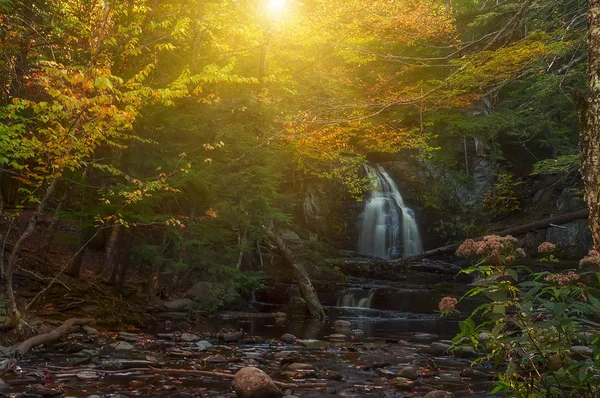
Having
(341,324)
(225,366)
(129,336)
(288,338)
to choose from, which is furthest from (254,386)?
(341,324)

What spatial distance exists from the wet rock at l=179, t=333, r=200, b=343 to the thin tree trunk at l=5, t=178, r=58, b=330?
3153 mm

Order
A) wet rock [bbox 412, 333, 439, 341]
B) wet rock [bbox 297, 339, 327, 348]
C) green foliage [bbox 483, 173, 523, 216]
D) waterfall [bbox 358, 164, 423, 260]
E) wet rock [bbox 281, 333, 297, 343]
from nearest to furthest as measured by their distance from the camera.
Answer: wet rock [bbox 297, 339, 327, 348] < wet rock [bbox 281, 333, 297, 343] < wet rock [bbox 412, 333, 439, 341] < waterfall [bbox 358, 164, 423, 260] < green foliage [bbox 483, 173, 523, 216]

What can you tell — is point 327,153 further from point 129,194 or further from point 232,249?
point 129,194

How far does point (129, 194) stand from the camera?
885 centimetres

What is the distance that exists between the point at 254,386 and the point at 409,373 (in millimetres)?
2887

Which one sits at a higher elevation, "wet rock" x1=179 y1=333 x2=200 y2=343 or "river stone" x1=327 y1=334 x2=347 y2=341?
"river stone" x1=327 y1=334 x2=347 y2=341

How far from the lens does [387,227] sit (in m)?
27.4

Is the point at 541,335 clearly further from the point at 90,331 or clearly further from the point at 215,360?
the point at 90,331

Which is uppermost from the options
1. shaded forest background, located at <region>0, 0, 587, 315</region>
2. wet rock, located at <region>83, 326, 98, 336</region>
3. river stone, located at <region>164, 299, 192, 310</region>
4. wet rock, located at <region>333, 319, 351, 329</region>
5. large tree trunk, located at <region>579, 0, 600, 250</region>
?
shaded forest background, located at <region>0, 0, 587, 315</region>

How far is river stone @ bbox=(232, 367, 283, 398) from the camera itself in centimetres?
629

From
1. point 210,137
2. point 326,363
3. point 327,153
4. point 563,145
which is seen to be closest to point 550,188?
point 563,145

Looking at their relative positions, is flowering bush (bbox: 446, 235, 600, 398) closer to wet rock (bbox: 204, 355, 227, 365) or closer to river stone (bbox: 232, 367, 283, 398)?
river stone (bbox: 232, 367, 283, 398)

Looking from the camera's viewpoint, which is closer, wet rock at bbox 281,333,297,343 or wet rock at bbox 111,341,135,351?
wet rock at bbox 111,341,135,351

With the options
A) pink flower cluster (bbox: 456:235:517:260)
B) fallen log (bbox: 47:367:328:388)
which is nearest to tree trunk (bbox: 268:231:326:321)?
fallen log (bbox: 47:367:328:388)
